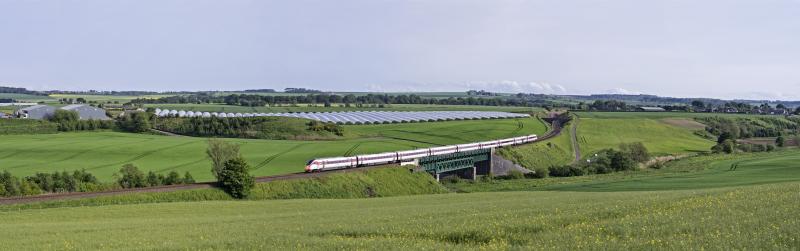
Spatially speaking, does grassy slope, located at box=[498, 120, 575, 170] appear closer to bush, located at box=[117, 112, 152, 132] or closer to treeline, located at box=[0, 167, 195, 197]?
treeline, located at box=[0, 167, 195, 197]

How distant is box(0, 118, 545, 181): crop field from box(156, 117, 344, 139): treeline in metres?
5.80

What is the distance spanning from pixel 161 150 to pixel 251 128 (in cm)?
2902

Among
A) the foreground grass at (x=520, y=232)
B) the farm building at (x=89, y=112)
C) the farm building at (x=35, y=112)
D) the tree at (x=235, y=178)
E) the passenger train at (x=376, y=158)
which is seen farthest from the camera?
the farm building at (x=89, y=112)

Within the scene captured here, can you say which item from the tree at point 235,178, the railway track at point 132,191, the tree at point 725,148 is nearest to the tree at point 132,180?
the railway track at point 132,191

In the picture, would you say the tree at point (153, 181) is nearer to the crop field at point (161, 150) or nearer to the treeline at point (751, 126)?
the crop field at point (161, 150)

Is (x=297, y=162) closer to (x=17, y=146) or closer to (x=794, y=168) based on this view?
(x=17, y=146)

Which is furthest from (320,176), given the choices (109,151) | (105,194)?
(109,151)

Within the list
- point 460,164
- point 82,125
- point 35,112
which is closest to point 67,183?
point 460,164

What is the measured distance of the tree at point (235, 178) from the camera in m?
47.3

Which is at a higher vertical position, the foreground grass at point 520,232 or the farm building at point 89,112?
the foreground grass at point 520,232

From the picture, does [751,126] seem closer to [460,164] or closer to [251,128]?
[460,164]

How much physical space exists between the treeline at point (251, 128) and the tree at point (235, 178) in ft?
184

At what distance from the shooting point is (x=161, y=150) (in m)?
80.6

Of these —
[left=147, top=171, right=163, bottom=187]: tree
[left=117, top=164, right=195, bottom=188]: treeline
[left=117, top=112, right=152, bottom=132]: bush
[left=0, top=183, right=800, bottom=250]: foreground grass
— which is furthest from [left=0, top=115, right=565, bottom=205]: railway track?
[left=117, top=112, right=152, bottom=132]: bush
